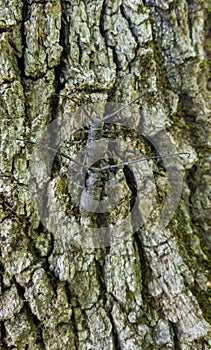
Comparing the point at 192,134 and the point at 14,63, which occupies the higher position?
the point at 14,63

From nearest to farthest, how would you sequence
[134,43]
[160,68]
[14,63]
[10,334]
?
[10,334] < [14,63] < [134,43] < [160,68]

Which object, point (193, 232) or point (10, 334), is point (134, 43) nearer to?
point (193, 232)

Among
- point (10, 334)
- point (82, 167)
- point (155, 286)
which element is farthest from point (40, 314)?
point (82, 167)

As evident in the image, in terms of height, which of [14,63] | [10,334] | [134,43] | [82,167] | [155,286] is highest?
[134,43]

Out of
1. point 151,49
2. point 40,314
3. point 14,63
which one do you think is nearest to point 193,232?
point 40,314

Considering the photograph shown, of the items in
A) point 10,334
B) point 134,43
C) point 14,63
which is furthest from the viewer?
point 134,43

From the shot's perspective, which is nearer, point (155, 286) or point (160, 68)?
point (155, 286)
